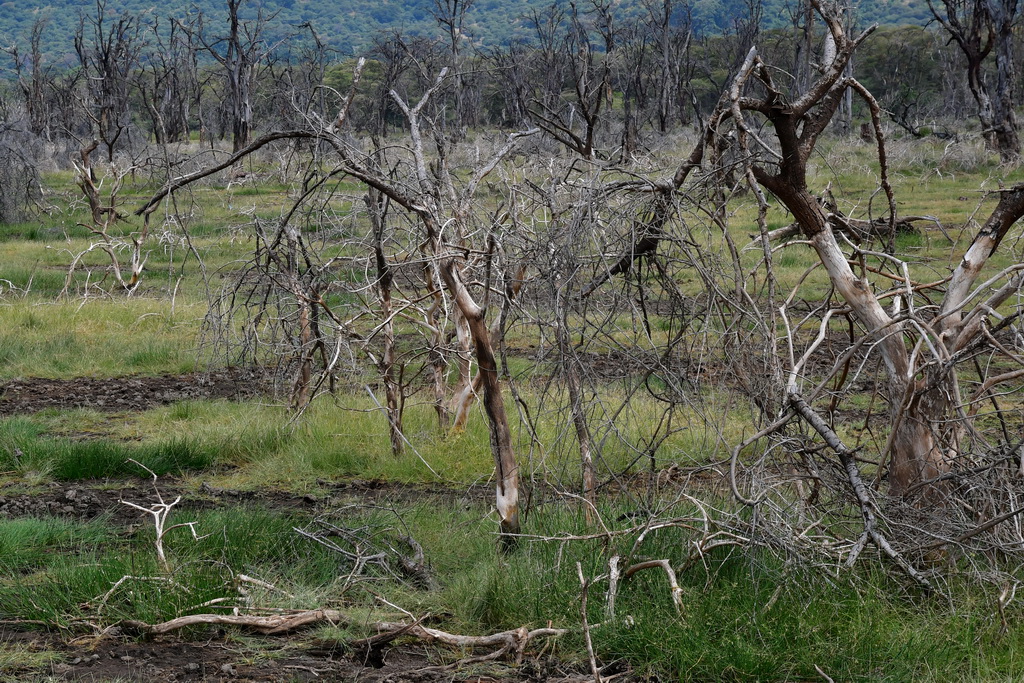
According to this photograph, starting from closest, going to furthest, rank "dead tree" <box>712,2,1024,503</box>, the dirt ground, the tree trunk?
the dirt ground, "dead tree" <box>712,2,1024,503</box>, the tree trunk

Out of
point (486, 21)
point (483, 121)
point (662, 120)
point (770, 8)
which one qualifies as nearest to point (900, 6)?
point (770, 8)

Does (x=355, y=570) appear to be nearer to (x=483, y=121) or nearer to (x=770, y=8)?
(x=483, y=121)

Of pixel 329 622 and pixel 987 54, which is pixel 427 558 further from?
pixel 987 54

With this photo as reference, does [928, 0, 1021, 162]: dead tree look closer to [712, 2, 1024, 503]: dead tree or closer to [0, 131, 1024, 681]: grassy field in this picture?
[0, 131, 1024, 681]: grassy field

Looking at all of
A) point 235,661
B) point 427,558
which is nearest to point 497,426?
point 427,558

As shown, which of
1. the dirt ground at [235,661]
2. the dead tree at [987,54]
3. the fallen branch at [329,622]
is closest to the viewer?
the dirt ground at [235,661]

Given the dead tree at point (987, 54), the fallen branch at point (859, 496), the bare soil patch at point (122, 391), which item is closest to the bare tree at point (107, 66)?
the bare soil patch at point (122, 391)

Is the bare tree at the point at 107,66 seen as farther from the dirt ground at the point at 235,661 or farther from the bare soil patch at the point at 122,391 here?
the dirt ground at the point at 235,661

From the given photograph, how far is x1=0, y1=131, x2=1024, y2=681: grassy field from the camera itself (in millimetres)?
3592

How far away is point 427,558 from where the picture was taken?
471cm

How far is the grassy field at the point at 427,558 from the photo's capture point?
11.8 feet

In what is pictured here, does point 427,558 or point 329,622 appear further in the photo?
point 427,558

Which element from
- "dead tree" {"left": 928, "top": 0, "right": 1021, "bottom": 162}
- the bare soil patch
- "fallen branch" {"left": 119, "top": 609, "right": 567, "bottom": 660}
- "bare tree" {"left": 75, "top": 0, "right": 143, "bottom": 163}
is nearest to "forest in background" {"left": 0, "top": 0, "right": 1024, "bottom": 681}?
"fallen branch" {"left": 119, "top": 609, "right": 567, "bottom": 660}

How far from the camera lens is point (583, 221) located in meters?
4.05
